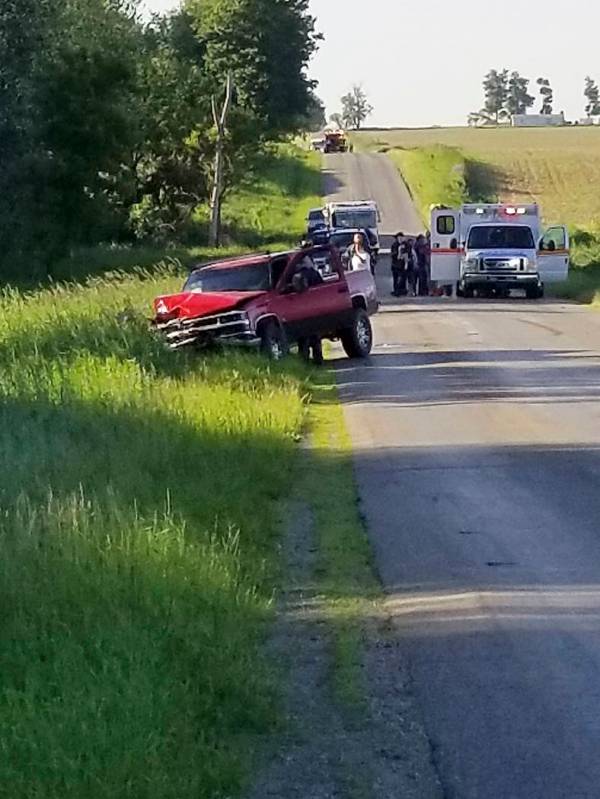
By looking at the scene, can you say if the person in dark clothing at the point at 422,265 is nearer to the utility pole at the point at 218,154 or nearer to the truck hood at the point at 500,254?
the truck hood at the point at 500,254

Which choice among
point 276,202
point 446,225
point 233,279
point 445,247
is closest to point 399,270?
point 445,247

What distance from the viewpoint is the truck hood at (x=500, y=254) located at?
4434 cm

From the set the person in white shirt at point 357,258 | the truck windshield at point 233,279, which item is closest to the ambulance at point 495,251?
the person in white shirt at point 357,258

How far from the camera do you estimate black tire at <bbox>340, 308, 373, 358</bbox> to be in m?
26.2

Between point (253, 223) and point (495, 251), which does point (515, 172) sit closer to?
point (253, 223)

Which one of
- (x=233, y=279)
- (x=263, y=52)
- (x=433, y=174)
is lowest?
(x=433, y=174)

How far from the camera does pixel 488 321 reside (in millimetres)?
35094

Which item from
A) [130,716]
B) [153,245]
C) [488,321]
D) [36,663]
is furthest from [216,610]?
[153,245]

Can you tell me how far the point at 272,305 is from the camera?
78.6ft

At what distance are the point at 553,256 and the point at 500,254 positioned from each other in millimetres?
2302

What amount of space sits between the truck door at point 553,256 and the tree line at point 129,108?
1402 centimetres

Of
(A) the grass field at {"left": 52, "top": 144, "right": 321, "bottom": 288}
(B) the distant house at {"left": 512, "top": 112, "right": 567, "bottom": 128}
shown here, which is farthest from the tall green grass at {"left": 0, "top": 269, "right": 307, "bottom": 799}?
(B) the distant house at {"left": 512, "top": 112, "right": 567, "bottom": 128}

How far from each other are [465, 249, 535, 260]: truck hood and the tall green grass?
1089 inches

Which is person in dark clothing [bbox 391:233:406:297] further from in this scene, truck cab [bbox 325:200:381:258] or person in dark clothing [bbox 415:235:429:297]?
truck cab [bbox 325:200:381:258]
